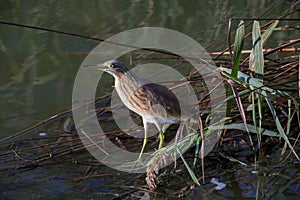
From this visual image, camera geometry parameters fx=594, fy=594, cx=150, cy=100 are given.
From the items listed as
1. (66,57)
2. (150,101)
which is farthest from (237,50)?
(66,57)

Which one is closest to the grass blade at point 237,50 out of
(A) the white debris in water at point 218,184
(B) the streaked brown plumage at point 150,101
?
(B) the streaked brown plumage at point 150,101

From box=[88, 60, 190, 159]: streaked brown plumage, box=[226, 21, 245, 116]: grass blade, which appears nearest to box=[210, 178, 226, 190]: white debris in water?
box=[88, 60, 190, 159]: streaked brown plumage

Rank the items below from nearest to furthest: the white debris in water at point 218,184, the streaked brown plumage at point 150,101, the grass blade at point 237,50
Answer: the grass blade at point 237,50, the white debris in water at point 218,184, the streaked brown plumage at point 150,101

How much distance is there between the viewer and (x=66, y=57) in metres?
5.66

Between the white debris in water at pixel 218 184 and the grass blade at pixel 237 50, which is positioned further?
the white debris in water at pixel 218 184

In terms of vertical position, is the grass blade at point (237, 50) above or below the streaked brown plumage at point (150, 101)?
above

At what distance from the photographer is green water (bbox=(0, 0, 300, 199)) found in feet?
11.4

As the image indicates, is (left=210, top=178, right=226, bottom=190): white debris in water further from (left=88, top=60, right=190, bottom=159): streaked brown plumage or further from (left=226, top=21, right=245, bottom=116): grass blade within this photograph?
(left=226, top=21, right=245, bottom=116): grass blade

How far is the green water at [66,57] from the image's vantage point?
3.48 meters

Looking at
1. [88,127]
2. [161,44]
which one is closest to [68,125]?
[88,127]

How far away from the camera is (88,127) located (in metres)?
4.21

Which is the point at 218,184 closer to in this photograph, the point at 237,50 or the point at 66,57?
the point at 237,50

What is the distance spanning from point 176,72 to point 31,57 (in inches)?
63.9

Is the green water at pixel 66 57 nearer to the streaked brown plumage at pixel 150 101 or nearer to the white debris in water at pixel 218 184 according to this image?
the white debris in water at pixel 218 184
